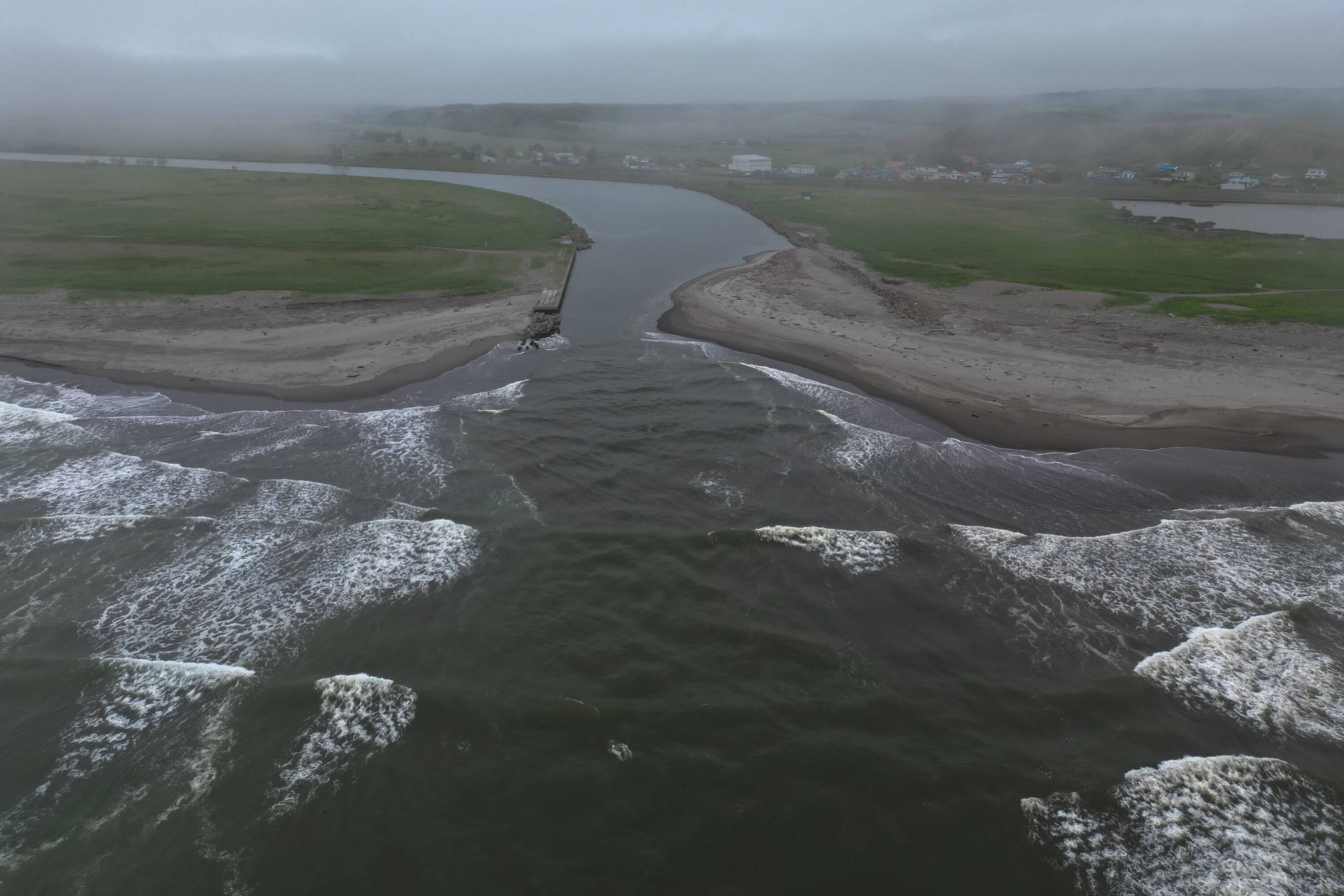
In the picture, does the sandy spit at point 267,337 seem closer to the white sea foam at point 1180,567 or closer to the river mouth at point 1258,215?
the white sea foam at point 1180,567

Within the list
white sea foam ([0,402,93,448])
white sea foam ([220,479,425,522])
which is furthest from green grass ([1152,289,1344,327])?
white sea foam ([0,402,93,448])

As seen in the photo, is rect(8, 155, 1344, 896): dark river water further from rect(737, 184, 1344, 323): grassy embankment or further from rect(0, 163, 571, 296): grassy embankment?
rect(737, 184, 1344, 323): grassy embankment

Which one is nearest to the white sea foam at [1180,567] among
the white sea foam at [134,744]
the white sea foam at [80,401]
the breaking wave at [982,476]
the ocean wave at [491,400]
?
the breaking wave at [982,476]

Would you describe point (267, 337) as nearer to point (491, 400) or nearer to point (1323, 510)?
point (491, 400)

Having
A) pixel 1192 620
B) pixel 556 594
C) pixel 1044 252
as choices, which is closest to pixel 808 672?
pixel 556 594

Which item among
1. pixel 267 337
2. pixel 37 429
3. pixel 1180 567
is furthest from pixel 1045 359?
pixel 37 429

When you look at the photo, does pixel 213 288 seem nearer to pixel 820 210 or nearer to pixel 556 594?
pixel 556 594
